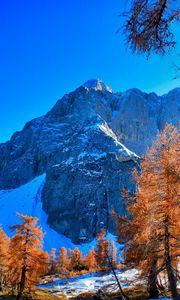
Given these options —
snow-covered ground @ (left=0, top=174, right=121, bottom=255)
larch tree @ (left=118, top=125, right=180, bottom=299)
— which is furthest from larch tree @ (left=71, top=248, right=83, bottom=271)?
snow-covered ground @ (left=0, top=174, right=121, bottom=255)

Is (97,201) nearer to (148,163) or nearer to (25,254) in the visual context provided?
(25,254)

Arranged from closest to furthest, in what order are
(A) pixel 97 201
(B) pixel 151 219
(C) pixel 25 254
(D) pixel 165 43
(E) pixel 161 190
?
(D) pixel 165 43, (B) pixel 151 219, (E) pixel 161 190, (C) pixel 25 254, (A) pixel 97 201

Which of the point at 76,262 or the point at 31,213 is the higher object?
the point at 31,213

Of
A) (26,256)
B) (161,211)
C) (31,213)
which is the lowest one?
(161,211)

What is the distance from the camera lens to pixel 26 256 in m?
27.0

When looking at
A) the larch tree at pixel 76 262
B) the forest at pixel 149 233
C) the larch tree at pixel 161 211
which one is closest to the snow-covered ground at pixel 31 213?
the larch tree at pixel 76 262

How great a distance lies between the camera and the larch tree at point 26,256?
88.2ft

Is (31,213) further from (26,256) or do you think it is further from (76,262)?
(26,256)

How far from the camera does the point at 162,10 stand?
9.87 feet

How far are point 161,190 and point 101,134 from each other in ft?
616

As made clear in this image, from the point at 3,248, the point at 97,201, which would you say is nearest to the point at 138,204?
the point at 3,248

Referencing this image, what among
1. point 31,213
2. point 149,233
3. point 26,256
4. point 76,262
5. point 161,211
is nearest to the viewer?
point 149,233

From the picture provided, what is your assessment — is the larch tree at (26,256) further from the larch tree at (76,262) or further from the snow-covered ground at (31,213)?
the snow-covered ground at (31,213)

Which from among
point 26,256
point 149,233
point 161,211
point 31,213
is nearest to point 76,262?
point 26,256
